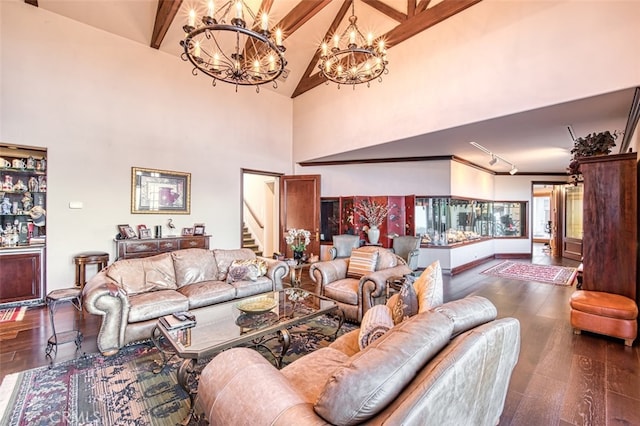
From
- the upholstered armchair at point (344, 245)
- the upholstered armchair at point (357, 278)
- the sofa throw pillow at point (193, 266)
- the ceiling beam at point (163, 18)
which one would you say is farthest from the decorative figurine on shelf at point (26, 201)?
the upholstered armchair at point (344, 245)

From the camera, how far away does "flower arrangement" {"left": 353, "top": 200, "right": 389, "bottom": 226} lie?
7.08m

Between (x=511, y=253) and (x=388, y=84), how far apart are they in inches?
279

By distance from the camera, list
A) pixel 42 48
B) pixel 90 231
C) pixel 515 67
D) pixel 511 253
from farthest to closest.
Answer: pixel 511 253
pixel 90 231
pixel 42 48
pixel 515 67

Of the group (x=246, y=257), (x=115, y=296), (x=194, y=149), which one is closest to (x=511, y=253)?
(x=246, y=257)

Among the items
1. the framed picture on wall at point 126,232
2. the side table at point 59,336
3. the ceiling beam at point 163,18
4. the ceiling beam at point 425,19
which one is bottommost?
the side table at point 59,336

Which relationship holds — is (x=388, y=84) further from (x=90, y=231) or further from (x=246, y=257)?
(x=90, y=231)

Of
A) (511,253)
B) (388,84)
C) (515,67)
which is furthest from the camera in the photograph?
(511,253)

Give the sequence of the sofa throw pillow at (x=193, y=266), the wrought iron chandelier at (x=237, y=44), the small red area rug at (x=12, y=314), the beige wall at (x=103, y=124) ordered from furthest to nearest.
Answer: the beige wall at (x=103, y=124)
the sofa throw pillow at (x=193, y=266)
the small red area rug at (x=12, y=314)
the wrought iron chandelier at (x=237, y=44)

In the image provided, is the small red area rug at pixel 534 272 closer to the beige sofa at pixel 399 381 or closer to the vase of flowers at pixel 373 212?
the vase of flowers at pixel 373 212

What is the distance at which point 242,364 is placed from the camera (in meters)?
1.51

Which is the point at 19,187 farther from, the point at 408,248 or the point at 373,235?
the point at 408,248

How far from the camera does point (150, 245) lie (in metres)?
5.26

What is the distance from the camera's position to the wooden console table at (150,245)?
16.6ft

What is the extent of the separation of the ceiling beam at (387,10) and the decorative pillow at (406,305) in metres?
4.87
